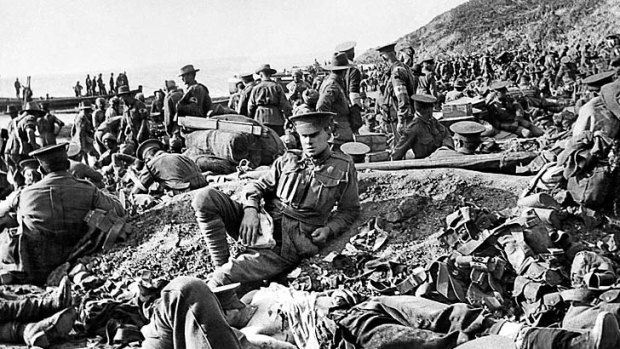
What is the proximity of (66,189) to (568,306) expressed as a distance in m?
4.95

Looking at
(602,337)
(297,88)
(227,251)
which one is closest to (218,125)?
(227,251)

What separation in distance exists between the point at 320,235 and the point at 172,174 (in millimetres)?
3244

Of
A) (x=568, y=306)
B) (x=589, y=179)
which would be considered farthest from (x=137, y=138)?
(x=568, y=306)

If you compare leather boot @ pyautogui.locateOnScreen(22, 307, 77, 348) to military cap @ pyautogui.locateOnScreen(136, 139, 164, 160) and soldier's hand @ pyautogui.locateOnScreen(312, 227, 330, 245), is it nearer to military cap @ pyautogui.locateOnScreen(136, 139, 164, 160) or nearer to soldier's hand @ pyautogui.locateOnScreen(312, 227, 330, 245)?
soldier's hand @ pyautogui.locateOnScreen(312, 227, 330, 245)

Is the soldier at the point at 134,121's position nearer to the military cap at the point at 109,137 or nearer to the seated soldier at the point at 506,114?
the military cap at the point at 109,137

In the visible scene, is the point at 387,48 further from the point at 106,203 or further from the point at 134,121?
the point at 134,121

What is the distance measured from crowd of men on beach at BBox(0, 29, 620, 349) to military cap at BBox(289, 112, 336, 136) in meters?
0.01

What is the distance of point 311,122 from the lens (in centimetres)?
627

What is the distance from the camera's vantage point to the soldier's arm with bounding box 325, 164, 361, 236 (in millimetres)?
6523

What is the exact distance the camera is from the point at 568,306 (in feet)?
14.8

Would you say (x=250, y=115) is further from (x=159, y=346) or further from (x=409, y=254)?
(x=159, y=346)

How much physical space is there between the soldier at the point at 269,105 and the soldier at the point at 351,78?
1.01 metres

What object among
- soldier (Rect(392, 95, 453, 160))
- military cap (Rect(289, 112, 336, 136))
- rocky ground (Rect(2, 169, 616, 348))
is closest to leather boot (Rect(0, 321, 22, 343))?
rocky ground (Rect(2, 169, 616, 348))

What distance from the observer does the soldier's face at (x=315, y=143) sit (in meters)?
6.38
